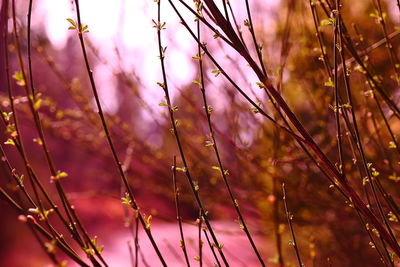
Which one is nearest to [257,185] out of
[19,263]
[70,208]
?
[70,208]

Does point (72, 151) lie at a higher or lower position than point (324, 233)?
higher

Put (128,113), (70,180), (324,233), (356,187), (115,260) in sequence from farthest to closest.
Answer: (128,113) → (70,180) → (115,260) → (324,233) → (356,187)

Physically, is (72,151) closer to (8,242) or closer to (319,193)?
(8,242)

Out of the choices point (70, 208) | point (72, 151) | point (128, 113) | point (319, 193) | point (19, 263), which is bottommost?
point (70, 208)

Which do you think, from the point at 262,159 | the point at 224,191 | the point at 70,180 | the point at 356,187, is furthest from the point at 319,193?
the point at 70,180

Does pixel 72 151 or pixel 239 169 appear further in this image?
pixel 72 151

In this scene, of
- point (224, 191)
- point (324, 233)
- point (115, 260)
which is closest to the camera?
point (224, 191)

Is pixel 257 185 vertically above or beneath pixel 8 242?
beneath

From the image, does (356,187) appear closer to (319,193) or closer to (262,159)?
(319,193)

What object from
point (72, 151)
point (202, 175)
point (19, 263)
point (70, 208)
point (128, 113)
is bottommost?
point (70, 208)
